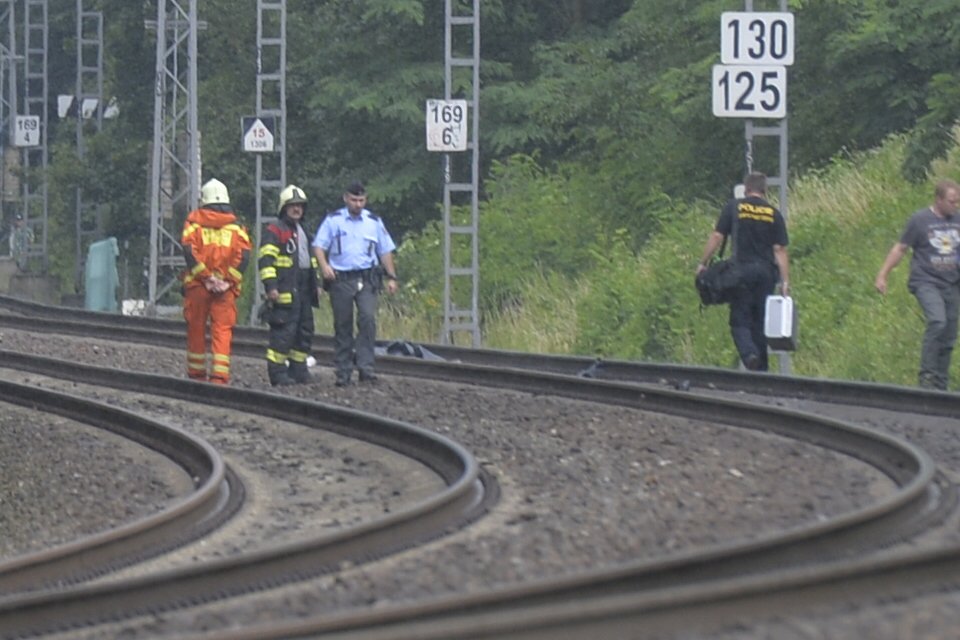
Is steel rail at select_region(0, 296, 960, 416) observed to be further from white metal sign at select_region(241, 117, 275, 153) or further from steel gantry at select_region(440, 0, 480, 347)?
white metal sign at select_region(241, 117, 275, 153)

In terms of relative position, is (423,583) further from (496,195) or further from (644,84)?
(496,195)

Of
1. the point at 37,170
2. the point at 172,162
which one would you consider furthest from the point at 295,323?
the point at 37,170

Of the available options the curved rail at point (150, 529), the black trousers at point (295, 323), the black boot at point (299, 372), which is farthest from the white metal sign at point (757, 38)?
the curved rail at point (150, 529)

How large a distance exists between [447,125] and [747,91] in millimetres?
8560

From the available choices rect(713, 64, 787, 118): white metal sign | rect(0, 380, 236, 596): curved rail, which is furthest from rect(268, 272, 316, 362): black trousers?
rect(713, 64, 787, 118): white metal sign

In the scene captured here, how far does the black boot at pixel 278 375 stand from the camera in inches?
751

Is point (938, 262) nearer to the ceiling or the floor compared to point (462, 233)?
nearer to the floor

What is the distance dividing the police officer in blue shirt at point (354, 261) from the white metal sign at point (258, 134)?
15.7 meters

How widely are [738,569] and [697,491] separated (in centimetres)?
308

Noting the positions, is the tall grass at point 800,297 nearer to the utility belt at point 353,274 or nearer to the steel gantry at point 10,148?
the utility belt at point 353,274

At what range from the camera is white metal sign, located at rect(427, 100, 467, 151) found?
87.3ft

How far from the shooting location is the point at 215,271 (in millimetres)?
18359

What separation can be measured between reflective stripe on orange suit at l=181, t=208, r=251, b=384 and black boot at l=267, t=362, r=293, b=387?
437 millimetres

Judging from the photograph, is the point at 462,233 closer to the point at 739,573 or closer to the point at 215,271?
the point at 215,271
